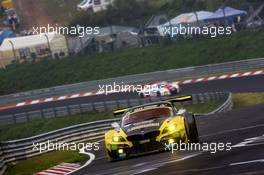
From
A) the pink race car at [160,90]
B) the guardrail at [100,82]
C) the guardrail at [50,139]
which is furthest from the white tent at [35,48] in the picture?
the guardrail at [50,139]

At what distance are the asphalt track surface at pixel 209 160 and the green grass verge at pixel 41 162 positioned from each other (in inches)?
28.3

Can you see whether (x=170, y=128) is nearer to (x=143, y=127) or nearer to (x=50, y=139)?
(x=143, y=127)

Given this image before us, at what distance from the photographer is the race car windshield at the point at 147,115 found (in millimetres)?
16422

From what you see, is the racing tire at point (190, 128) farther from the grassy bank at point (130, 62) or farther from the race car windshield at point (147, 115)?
the grassy bank at point (130, 62)

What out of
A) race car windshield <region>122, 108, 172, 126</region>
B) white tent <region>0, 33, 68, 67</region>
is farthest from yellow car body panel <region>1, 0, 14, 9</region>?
race car windshield <region>122, 108, 172, 126</region>

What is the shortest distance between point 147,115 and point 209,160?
3.79 m

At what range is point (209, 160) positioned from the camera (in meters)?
12.9

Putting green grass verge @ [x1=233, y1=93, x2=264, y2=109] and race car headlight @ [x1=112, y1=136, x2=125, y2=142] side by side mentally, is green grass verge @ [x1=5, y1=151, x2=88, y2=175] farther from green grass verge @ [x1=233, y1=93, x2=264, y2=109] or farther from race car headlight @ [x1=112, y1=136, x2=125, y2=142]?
green grass verge @ [x1=233, y1=93, x2=264, y2=109]

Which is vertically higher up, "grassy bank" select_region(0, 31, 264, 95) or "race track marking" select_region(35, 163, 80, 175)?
"race track marking" select_region(35, 163, 80, 175)

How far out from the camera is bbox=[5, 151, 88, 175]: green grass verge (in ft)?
63.5

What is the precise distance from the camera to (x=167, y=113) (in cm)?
1650

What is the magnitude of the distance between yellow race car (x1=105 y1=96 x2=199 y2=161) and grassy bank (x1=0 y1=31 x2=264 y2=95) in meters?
32.3
